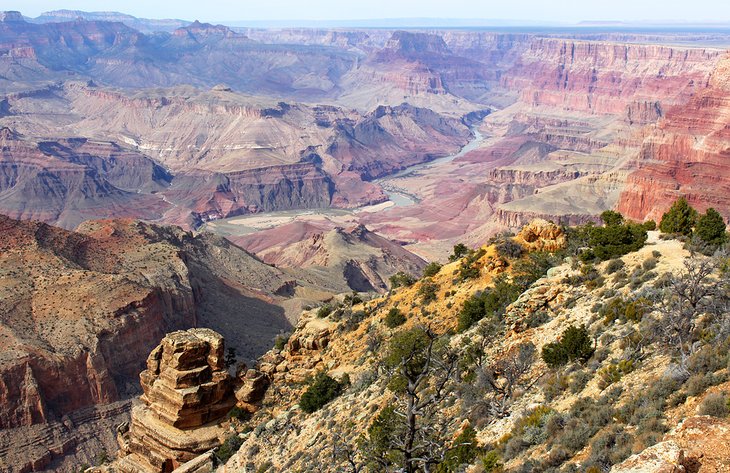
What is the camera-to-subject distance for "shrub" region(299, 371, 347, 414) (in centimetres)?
3234

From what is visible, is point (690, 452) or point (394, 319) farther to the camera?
point (394, 319)

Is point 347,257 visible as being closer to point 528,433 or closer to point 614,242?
point 614,242

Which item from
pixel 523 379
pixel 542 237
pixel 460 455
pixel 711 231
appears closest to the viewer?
pixel 460 455

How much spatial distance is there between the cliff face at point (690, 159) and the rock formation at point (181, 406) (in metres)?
79.1

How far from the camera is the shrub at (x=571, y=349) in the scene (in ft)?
77.5

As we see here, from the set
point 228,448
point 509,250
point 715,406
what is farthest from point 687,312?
point 228,448

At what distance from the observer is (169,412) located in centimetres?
3516

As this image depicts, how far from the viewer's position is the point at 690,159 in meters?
133

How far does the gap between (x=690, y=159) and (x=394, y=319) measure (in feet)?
375

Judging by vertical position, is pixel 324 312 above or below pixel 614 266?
below

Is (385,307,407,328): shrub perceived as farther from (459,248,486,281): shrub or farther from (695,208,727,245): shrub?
(695,208,727,245): shrub

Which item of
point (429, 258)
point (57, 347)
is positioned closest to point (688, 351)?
point (57, 347)

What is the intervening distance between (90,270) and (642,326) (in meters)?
59.0

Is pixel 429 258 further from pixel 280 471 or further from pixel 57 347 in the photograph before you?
pixel 280 471
